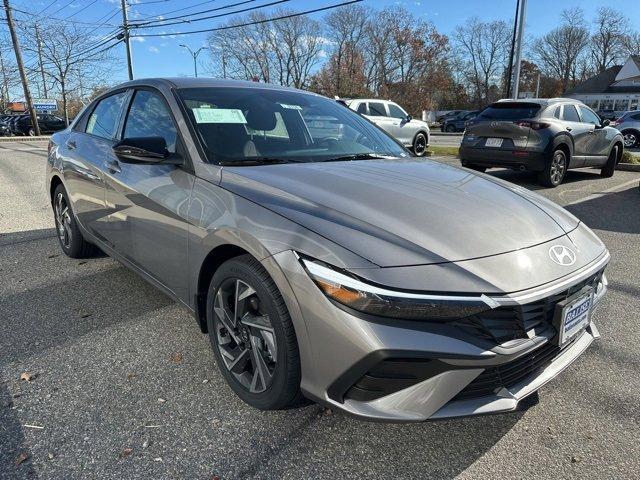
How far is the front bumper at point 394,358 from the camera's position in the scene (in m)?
1.70

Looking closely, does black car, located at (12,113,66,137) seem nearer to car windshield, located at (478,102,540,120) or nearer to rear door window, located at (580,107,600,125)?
car windshield, located at (478,102,540,120)

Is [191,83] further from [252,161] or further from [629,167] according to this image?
[629,167]

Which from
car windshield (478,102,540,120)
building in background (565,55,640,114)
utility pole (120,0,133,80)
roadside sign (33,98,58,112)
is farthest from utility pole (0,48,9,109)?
building in background (565,55,640,114)

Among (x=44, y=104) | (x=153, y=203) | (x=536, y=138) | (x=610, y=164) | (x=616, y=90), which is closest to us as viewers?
(x=153, y=203)

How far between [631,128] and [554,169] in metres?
13.9

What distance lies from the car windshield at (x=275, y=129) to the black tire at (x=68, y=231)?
213 centimetres

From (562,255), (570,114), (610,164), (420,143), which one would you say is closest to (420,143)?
(420,143)

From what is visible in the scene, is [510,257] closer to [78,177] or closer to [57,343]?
[57,343]

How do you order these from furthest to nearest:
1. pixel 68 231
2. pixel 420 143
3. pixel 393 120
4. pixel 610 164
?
pixel 420 143
pixel 393 120
pixel 610 164
pixel 68 231

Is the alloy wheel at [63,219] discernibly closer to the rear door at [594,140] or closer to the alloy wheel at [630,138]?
the rear door at [594,140]

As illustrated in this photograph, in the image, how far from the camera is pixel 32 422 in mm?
2252

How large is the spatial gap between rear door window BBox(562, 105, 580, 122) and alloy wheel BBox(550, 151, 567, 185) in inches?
28.9

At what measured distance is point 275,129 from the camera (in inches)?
119

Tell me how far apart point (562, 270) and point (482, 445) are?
85 centimetres
